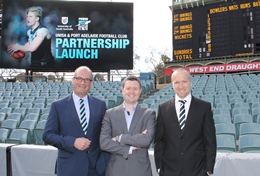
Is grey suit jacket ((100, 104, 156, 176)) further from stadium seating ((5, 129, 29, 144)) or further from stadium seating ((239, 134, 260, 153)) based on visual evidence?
stadium seating ((5, 129, 29, 144))

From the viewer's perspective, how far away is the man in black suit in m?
2.44

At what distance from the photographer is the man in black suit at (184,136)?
2.44 metres

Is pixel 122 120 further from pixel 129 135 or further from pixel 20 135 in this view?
pixel 20 135

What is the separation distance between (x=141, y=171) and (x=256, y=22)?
70.4 ft

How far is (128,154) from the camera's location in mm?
2447

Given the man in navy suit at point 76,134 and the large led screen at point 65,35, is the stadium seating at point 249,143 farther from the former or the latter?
the large led screen at point 65,35

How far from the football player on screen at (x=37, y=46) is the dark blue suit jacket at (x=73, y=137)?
16605mm

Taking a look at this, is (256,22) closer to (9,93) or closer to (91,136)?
(9,93)

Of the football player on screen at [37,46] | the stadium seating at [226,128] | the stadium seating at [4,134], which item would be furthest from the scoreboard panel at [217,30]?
the stadium seating at [4,134]

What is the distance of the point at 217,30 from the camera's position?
2177 cm

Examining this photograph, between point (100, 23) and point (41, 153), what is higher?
point (100, 23)

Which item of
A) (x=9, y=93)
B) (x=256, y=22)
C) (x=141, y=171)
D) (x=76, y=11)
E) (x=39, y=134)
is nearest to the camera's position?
(x=141, y=171)

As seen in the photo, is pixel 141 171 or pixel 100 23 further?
pixel 100 23

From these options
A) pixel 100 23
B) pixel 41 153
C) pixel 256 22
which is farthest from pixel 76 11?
pixel 41 153
